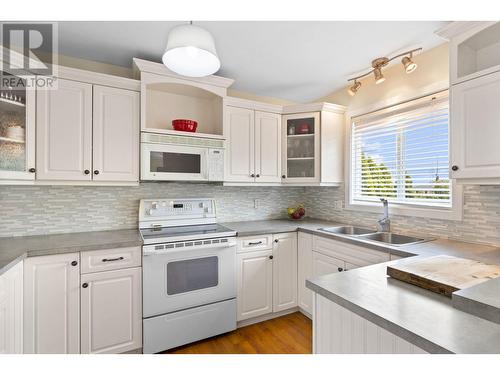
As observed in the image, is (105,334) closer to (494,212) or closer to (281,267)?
(281,267)

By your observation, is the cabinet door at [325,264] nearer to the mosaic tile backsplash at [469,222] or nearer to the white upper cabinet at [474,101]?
the mosaic tile backsplash at [469,222]

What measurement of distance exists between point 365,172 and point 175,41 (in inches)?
88.5

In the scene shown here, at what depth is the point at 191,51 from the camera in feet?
4.24

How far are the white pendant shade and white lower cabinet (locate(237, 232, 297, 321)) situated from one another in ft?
4.78

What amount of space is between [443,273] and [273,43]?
1868 millimetres

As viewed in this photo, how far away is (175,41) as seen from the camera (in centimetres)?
124

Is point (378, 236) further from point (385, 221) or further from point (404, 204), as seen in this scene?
point (404, 204)

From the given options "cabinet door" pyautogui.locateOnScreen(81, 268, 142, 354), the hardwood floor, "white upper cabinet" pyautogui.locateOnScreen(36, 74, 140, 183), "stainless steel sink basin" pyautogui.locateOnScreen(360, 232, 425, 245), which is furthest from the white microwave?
"stainless steel sink basin" pyautogui.locateOnScreen(360, 232, 425, 245)

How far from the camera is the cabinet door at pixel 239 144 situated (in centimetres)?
255

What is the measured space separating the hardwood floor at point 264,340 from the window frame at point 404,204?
1.30 m

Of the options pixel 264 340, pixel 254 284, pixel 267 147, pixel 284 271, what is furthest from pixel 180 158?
pixel 264 340

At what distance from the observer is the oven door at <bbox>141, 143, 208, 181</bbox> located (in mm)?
2131

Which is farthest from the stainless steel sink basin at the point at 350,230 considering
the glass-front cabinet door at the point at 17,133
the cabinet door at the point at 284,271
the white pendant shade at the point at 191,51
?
the glass-front cabinet door at the point at 17,133
